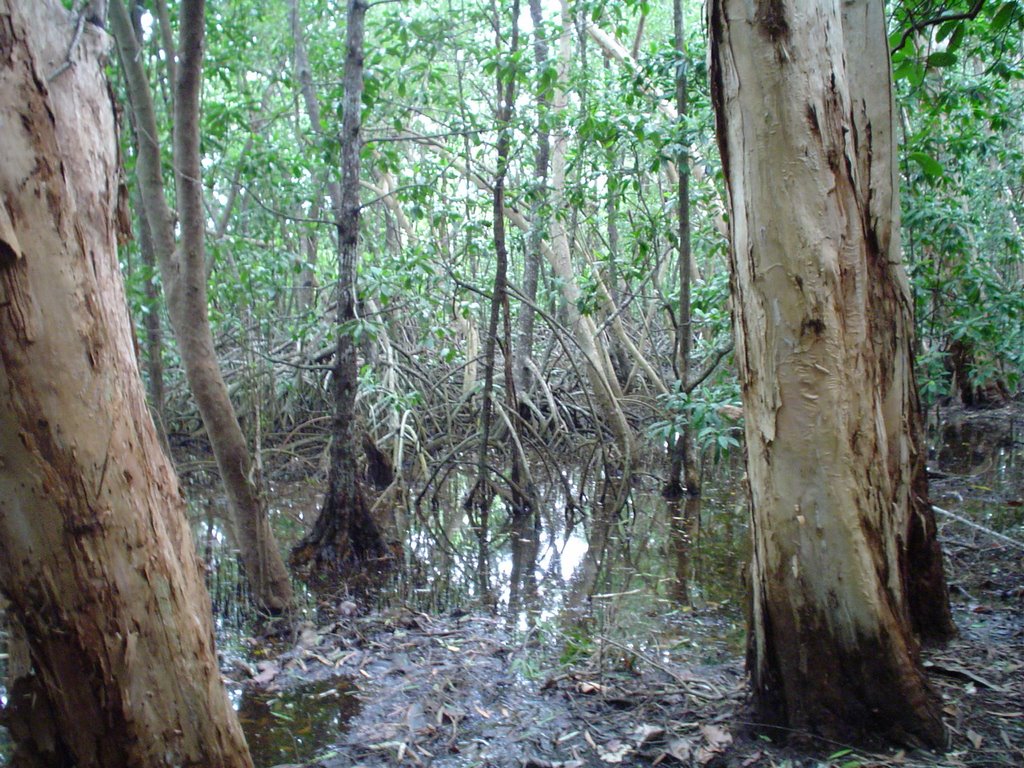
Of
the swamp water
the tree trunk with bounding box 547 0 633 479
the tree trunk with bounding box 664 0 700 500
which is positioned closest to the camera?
the swamp water

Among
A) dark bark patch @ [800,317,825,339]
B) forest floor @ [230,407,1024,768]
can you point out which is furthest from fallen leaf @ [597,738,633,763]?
dark bark patch @ [800,317,825,339]

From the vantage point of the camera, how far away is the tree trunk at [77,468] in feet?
6.47

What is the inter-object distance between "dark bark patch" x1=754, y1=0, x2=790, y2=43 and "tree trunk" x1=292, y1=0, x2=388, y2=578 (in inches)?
139

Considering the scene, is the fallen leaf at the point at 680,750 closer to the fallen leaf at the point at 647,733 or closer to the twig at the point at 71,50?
the fallen leaf at the point at 647,733

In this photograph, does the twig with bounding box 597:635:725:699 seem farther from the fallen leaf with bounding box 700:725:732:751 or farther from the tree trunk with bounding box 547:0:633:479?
the tree trunk with bounding box 547:0:633:479

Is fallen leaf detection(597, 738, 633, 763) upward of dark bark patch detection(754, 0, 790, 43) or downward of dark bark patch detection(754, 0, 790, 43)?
downward

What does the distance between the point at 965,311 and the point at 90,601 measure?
7.18m

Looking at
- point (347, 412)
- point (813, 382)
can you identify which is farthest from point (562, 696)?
point (347, 412)

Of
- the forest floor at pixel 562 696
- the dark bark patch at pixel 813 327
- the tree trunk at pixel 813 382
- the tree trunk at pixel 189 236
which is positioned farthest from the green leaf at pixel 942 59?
the tree trunk at pixel 189 236

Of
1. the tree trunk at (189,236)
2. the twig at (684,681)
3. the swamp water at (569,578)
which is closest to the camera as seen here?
the twig at (684,681)

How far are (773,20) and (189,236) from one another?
278 centimetres

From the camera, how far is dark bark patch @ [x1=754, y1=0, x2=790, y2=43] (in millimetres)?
2451

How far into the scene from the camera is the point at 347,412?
19.3 ft

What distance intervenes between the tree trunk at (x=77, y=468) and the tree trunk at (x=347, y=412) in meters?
3.38
